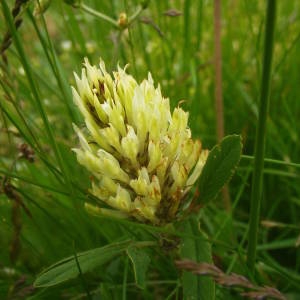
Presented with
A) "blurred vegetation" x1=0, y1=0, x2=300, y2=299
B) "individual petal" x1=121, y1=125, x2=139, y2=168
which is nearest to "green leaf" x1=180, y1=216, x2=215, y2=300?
"blurred vegetation" x1=0, y1=0, x2=300, y2=299

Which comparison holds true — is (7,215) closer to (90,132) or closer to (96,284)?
(96,284)

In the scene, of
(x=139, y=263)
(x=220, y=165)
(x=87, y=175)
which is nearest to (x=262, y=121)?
(x=220, y=165)

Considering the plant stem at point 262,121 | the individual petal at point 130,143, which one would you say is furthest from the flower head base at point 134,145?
the plant stem at point 262,121

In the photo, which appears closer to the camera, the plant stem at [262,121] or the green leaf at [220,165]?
the plant stem at [262,121]

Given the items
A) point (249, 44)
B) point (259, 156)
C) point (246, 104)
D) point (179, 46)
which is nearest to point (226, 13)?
point (249, 44)

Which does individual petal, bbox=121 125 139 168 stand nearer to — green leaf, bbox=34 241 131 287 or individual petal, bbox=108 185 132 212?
individual petal, bbox=108 185 132 212

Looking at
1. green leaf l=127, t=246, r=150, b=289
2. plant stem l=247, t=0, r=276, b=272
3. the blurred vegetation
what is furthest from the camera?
the blurred vegetation

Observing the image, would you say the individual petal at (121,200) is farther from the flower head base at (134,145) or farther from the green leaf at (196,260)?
the green leaf at (196,260)
